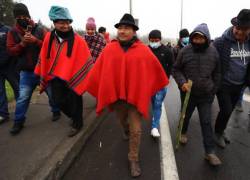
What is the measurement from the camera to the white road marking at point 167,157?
335 centimetres

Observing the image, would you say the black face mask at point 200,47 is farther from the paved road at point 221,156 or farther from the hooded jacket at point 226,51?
the paved road at point 221,156

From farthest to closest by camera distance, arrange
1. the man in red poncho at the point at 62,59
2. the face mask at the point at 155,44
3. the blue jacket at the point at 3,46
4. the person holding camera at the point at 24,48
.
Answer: the blue jacket at the point at 3,46 < the face mask at the point at 155,44 < the person holding camera at the point at 24,48 < the man in red poncho at the point at 62,59

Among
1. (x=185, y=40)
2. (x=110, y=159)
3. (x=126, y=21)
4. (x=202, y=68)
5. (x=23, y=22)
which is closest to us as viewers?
(x=126, y=21)

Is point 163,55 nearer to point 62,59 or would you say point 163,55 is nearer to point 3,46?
point 62,59

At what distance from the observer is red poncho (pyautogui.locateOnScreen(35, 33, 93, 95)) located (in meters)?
4.16

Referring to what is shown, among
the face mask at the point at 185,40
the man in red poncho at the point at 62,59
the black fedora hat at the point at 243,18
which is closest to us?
the black fedora hat at the point at 243,18

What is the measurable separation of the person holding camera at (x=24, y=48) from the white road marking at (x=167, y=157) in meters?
2.51

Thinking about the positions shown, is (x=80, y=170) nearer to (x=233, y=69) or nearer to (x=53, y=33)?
(x=53, y=33)

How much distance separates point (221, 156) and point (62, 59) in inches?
114

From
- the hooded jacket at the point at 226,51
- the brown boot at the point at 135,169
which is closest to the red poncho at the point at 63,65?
the brown boot at the point at 135,169

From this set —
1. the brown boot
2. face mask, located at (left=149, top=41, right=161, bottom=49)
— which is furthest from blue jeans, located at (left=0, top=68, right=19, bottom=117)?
the brown boot

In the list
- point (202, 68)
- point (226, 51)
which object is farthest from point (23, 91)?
point (226, 51)

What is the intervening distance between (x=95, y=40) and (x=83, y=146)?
2782 millimetres

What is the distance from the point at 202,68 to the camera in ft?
12.1
